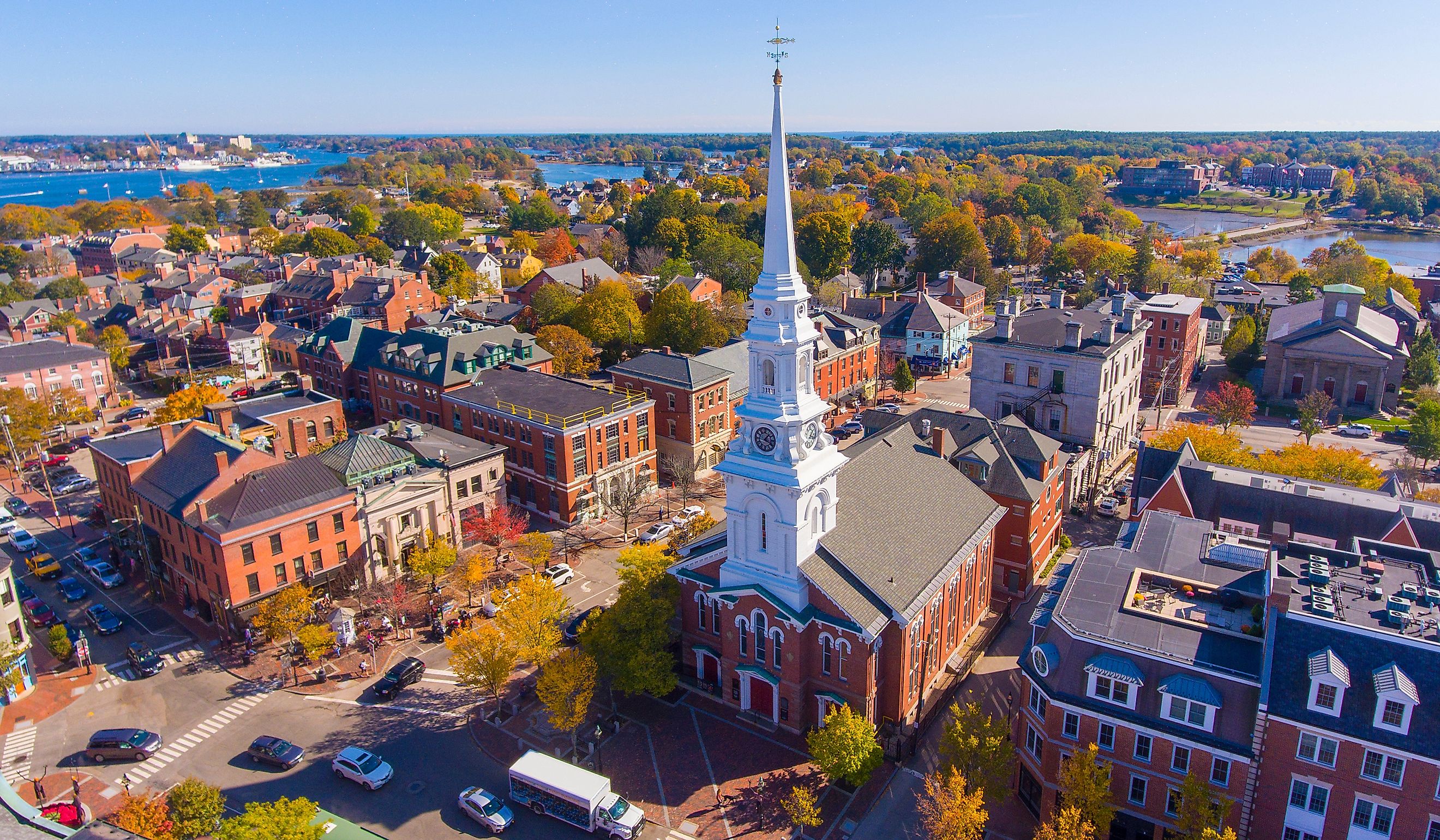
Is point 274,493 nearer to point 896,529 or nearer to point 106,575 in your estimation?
point 106,575

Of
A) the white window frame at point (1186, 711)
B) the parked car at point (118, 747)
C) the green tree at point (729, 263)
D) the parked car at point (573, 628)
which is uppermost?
the green tree at point (729, 263)

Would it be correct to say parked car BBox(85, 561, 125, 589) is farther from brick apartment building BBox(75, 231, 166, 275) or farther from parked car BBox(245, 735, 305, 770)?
brick apartment building BBox(75, 231, 166, 275)

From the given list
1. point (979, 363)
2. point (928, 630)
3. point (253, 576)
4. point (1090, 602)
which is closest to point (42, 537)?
point (253, 576)

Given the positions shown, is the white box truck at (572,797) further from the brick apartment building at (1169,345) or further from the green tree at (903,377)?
the brick apartment building at (1169,345)

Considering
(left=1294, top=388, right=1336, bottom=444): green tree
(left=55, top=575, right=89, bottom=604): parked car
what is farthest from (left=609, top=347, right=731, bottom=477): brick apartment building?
(left=1294, top=388, right=1336, bottom=444): green tree

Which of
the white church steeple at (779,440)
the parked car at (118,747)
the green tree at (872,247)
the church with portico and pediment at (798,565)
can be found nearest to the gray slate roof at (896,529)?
the church with portico and pediment at (798,565)

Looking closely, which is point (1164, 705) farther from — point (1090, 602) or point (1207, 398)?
point (1207, 398)
